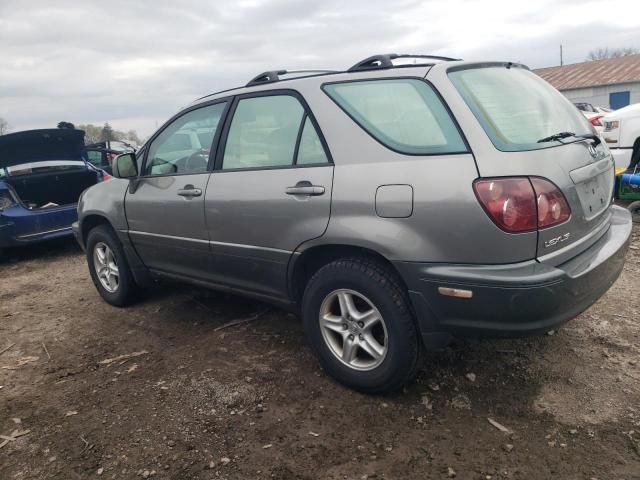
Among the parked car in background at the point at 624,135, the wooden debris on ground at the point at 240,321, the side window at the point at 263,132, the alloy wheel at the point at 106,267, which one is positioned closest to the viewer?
the side window at the point at 263,132

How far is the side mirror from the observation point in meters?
3.96

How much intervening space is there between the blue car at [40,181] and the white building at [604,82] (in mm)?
29506

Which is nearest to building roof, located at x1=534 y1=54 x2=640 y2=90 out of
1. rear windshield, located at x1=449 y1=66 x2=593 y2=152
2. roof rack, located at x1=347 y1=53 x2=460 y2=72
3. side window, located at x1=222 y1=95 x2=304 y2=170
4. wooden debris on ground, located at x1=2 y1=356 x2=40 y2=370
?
rear windshield, located at x1=449 y1=66 x2=593 y2=152

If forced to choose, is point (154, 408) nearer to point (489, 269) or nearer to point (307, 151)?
point (307, 151)

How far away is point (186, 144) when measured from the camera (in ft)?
12.3

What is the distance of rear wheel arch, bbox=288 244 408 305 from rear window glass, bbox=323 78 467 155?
0.56 meters

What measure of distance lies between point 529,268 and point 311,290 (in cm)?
116

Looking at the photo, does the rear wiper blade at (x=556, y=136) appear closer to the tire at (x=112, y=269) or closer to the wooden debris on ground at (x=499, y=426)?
the wooden debris on ground at (x=499, y=426)

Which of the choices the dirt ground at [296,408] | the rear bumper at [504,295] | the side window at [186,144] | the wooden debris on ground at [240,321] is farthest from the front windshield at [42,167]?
the rear bumper at [504,295]

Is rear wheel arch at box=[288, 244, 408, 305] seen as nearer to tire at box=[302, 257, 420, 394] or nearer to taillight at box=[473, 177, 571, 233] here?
tire at box=[302, 257, 420, 394]

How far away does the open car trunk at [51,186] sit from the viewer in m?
6.82

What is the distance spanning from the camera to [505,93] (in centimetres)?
269

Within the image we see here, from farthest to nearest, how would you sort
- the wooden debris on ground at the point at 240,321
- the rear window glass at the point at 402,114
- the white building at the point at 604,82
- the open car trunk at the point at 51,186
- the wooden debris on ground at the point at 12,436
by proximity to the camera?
the white building at the point at 604,82 < the open car trunk at the point at 51,186 < the wooden debris on ground at the point at 240,321 < the wooden debris on ground at the point at 12,436 < the rear window glass at the point at 402,114

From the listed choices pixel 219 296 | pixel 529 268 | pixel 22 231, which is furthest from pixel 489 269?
pixel 22 231
